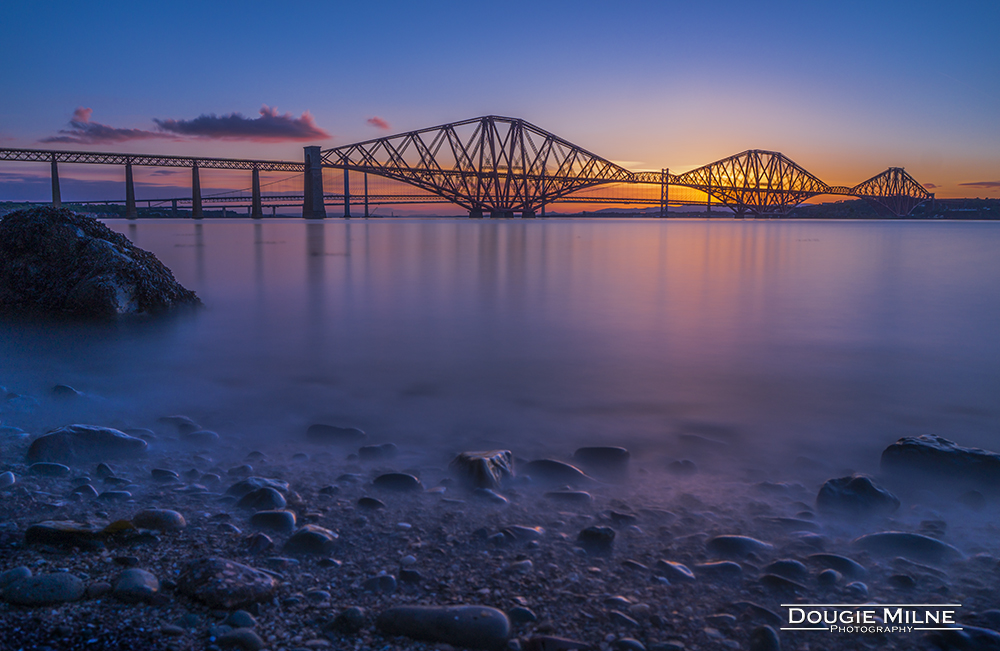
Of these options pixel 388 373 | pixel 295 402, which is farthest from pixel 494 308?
pixel 295 402

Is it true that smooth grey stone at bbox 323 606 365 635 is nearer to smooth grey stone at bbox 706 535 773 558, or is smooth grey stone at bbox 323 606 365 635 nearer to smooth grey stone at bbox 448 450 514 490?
smooth grey stone at bbox 448 450 514 490

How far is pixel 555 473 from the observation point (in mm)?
2242

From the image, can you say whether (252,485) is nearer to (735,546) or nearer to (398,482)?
(398,482)

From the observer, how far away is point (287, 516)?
1.83 metres

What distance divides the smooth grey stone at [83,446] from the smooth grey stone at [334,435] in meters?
0.66

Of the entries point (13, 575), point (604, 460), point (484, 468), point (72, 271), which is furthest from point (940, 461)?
point (72, 271)

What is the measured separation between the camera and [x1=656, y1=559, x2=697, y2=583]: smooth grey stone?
1.55m

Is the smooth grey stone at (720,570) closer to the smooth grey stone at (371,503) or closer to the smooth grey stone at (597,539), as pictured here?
the smooth grey stone at (597,539)

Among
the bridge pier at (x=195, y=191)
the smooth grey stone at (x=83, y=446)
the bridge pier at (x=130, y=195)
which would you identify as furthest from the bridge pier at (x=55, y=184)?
the smooth grey stone at (x=83, y=446)

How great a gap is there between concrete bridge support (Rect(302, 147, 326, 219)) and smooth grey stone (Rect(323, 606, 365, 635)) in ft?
236

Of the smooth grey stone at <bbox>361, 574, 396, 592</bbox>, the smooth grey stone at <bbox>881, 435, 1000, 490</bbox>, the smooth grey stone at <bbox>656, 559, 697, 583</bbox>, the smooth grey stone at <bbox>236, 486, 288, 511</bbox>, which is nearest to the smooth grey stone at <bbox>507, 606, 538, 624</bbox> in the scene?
the smooth grey stone at <bbox>361, 574, 396, 592</bbox>

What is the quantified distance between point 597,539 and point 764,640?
0.53 meters

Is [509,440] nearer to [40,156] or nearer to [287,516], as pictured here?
[287,516]

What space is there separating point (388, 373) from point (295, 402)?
2.55 feet
